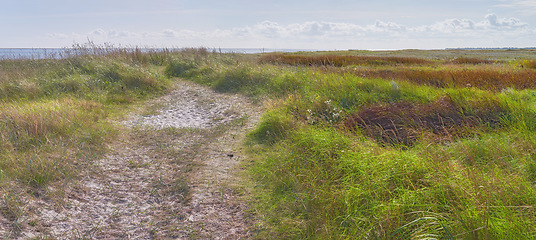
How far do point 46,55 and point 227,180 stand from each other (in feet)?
55.5

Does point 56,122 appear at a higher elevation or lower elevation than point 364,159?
higher

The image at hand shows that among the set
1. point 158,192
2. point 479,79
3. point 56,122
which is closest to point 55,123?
point 56,122

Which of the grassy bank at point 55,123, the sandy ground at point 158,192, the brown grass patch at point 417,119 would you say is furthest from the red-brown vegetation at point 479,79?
the grassy bank at point 55,123

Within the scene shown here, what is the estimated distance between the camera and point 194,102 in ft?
36.2

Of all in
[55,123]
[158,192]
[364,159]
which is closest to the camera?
[364,159]

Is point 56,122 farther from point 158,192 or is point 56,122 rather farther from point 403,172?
point 403,172

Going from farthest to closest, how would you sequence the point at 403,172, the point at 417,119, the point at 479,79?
the point at 479,79 < the point at 417,119 < the point at 403,172

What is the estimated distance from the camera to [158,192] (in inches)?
181

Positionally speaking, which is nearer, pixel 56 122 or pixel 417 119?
pixel 417 119

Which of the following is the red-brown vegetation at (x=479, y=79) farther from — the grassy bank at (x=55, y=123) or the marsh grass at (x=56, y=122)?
the grassy bank at (x=55, y=123)

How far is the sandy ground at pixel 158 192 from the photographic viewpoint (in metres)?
3.59

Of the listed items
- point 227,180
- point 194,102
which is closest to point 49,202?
point 227,180

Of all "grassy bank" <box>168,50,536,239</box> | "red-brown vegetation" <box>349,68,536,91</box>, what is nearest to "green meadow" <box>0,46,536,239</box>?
"grassy bank" <box>168,50,536,239</box>

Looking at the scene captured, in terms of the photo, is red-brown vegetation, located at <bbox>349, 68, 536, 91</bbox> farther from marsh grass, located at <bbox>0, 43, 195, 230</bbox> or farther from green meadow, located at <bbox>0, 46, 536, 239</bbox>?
marsh grass, located at <bbox>0, 43, 195, 230</bbox>
